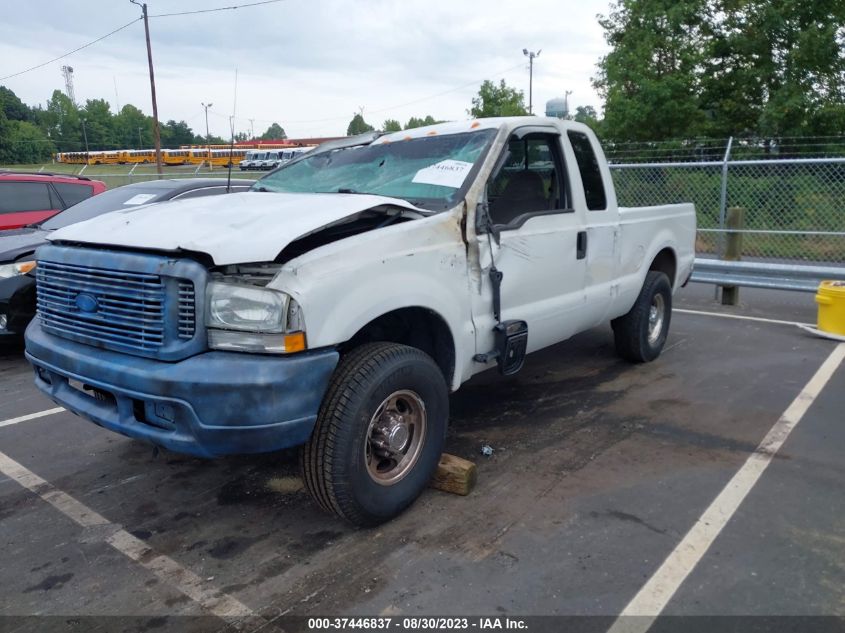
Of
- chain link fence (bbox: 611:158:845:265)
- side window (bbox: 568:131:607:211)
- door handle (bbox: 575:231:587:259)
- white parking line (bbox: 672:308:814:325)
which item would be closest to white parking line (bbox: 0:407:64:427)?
door handle (bbox: 575:231:587:259)

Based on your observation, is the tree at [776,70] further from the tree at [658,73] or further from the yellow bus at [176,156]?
the yellow bus at [176,156]

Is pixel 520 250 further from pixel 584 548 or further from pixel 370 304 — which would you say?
pixel 584 548

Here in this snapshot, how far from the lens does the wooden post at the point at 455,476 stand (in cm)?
357

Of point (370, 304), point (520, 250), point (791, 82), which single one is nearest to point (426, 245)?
point (370, 304)

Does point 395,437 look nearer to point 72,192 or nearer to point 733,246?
point 733,246

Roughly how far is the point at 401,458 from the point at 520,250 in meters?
1.44

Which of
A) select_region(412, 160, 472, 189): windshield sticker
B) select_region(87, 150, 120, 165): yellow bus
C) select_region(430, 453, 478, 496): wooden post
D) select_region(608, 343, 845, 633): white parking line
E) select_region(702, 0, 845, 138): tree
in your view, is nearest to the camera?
select_region(608, 343, 845, 633): white parking line

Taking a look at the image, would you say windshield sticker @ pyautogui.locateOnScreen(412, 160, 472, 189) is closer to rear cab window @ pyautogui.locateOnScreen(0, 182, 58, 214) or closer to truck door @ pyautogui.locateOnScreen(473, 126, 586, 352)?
truck door @ pyautogui.locateOnScreen(473, 126, 586, 352)

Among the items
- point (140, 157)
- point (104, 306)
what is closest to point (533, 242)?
point (104, 306)

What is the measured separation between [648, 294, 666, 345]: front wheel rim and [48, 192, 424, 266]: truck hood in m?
3.35

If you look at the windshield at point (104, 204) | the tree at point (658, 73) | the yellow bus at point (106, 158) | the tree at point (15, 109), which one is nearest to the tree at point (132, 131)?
the tree at point (15, 109)

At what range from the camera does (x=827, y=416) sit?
4.75 metres

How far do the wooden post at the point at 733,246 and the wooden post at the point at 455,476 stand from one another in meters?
6.57

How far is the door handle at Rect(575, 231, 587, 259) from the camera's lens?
4617 millimetres
